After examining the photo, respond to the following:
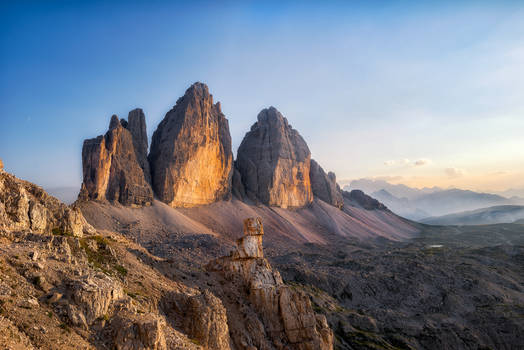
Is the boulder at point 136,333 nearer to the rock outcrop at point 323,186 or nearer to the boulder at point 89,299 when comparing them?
the boulder at point 89,299

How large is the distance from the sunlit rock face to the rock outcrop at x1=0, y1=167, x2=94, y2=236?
5764 centimetres

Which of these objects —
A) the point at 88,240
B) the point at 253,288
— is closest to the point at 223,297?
the point at 253,288

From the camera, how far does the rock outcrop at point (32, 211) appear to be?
48.2 feet

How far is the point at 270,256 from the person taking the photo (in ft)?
223

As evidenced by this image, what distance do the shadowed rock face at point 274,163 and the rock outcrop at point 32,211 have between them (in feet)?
280

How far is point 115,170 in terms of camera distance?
6569 centimetres

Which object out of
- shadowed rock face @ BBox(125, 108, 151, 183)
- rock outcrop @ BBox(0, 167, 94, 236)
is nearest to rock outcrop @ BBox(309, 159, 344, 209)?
shadowed rock face @ BBox(125, 108, 151, 183)

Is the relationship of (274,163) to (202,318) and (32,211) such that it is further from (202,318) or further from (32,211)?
(32,211)

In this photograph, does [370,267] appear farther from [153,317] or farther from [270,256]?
[153,317]

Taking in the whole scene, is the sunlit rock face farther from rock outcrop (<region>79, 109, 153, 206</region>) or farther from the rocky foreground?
the rocky foreground

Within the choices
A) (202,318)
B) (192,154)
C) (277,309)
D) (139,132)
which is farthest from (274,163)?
(202,318)

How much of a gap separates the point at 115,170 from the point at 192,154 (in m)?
19.7

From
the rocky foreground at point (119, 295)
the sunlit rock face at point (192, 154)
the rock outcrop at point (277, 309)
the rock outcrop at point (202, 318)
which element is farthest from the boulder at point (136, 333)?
the sunlit rock face at point (192, 154)

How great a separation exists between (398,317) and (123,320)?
122 feet
